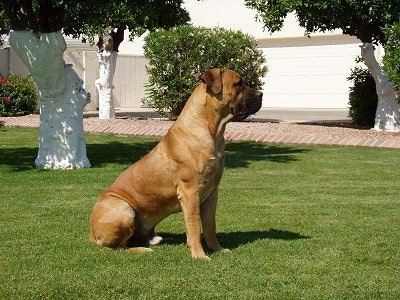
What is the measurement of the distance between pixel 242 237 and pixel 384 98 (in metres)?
11.0

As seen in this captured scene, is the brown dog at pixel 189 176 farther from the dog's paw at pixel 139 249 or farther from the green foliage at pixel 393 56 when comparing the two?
the green foliage at pixel 393 56

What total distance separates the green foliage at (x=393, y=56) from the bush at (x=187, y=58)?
5.74 m

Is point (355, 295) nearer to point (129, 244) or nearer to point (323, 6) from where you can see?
A: point (129, 244)

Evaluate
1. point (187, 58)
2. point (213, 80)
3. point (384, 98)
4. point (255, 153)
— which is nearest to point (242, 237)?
point (213, 80)

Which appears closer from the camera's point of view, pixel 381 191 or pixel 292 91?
pixel 381 191

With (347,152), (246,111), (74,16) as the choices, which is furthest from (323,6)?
(246,111)

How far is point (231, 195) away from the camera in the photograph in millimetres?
10242

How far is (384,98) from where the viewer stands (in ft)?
59.2

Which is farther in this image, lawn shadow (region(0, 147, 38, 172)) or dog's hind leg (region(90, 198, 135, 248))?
lawn shadow (region(0, 147, 38, 172))

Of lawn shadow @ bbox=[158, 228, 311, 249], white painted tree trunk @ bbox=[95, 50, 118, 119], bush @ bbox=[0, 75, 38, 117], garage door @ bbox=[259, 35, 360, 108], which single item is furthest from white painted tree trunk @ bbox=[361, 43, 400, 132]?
garage door @ bbox=[259, 35, 360, 108]

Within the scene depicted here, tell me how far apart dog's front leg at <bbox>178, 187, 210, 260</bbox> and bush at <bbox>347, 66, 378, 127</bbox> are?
13451mm

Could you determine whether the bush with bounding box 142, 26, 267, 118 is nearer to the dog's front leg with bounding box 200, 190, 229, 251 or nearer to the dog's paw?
the dog's front leg with bounding box 200, 190, 229, 251

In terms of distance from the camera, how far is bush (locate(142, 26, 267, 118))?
20.5 metres

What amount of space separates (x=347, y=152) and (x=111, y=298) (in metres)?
9.99
